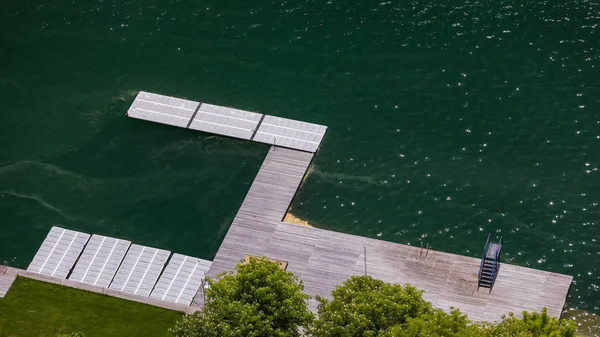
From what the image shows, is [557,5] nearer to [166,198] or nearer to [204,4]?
[204,4]

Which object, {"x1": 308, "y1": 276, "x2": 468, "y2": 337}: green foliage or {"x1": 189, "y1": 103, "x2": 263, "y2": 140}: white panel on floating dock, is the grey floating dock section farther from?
{"x1": 308, "y1": 276, "x2": 468, "y2": 337}: green foliage

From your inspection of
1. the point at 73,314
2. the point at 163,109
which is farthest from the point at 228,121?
the point at 73,314

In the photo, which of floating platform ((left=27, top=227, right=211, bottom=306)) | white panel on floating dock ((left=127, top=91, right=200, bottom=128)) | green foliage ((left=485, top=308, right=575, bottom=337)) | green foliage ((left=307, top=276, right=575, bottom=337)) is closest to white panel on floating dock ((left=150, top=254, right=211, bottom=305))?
floating platform ((left=27, top=227, right=211, bottom=306))

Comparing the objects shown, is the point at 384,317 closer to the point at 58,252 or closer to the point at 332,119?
the point at 58,252

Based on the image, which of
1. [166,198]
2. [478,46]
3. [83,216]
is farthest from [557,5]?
[83,216]

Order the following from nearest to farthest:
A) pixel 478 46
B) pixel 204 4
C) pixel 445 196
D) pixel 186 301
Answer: pixel 186 301, pixel 445 196, pixel 478 46, pixel 204 4

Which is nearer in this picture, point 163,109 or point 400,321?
point 400,321
